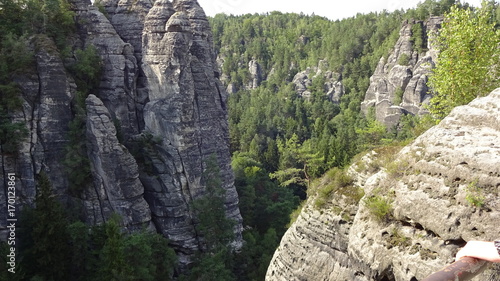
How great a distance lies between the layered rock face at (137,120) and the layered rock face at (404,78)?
157ft

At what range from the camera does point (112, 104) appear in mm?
29328

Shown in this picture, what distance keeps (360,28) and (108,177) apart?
103 meters

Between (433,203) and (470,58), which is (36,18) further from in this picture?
(433,203)

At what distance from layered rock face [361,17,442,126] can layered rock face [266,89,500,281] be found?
207 ft

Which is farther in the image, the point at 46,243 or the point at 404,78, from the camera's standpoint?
the point at 404,78

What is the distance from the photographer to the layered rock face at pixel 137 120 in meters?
25.0

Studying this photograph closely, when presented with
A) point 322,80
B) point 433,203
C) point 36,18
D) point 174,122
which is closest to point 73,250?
point 174,122

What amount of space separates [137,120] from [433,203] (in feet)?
90.0

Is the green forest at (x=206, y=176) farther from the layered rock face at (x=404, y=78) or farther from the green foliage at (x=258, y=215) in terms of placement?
the layered rock face at (x=404, y=78)

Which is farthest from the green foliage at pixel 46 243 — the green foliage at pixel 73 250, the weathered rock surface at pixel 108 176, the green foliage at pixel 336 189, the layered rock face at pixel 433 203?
the layered rock face at pixel 433 203

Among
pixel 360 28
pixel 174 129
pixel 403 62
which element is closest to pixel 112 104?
pixel 174 129

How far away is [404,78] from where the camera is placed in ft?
238

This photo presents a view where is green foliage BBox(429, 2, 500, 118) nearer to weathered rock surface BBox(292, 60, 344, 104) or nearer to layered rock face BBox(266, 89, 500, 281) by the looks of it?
layered rock face BBox(266, 89, 500, 281)

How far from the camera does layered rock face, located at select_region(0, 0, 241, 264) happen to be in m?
25.0
